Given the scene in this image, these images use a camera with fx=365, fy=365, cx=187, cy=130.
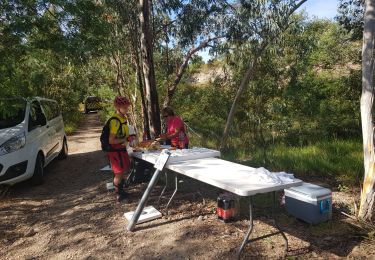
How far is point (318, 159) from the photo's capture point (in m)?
7.36

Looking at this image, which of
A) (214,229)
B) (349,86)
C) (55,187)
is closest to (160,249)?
(214,229)

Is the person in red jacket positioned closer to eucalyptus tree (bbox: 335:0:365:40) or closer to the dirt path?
the dirt path

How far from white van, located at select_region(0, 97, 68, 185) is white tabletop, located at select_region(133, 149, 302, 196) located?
8.95 ft

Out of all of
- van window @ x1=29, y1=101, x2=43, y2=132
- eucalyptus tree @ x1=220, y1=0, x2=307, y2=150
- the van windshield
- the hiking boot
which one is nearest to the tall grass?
eucalyptus tree @ x1=220, y1=0, x2=307, y2=150

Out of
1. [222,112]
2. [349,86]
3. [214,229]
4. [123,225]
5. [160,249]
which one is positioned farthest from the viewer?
[222,112]

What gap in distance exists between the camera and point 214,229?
14.9ft

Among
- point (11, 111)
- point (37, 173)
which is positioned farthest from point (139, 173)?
point (11, 111)

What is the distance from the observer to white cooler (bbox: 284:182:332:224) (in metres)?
4.39

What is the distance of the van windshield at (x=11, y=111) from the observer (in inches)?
226

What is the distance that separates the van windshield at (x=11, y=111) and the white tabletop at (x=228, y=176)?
2538 mm

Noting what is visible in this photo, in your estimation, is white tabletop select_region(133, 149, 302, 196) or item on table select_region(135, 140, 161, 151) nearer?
white tabletop select_region(133, 149, 302, 196)

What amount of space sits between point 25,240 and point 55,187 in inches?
102

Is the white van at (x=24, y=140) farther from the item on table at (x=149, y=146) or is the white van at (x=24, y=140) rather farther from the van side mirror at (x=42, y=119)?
the item on table at (x=149, y=146)

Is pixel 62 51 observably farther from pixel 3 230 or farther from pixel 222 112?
pixel 222 112
